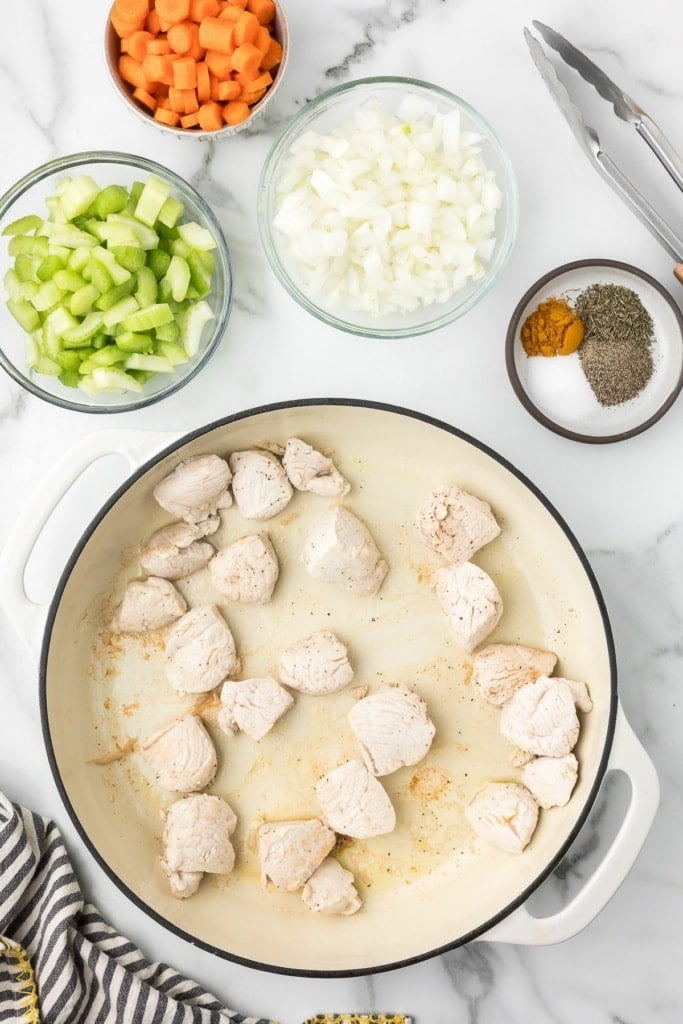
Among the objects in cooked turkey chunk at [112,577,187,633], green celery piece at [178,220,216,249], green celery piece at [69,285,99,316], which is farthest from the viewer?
cooked turkey chunk at [112,577,187,633]

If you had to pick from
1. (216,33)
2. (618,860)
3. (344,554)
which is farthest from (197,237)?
(618,860)

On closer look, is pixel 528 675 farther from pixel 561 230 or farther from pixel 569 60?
pixel 569 60

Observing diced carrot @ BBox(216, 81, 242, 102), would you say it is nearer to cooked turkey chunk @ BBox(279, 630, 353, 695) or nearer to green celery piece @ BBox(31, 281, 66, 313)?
green celery piece @ BBox(31, 281, 66, 313)

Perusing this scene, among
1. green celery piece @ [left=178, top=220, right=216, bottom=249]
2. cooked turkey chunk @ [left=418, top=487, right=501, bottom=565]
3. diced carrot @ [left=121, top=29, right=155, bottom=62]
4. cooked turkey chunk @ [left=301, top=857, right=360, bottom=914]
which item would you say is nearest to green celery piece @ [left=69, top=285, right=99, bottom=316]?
green celery piece @ [left=178, top=220, right=216, bottom=249]

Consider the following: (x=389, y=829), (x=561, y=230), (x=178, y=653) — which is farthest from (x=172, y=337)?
(x=389, y=829)

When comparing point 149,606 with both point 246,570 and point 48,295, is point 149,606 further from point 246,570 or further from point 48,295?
point 48,295

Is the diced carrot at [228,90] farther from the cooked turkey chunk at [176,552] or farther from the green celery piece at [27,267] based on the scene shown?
the cooked turkey chunk at [176,552]
